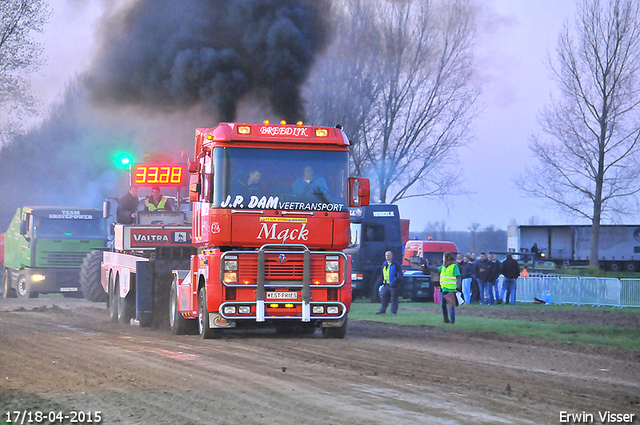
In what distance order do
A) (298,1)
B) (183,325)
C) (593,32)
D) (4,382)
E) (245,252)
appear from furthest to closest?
1. (593,32)
2. (298,1)
3. (183,325)
4. (245,252)
5. (4,382)

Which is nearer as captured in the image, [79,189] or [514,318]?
[514,318]

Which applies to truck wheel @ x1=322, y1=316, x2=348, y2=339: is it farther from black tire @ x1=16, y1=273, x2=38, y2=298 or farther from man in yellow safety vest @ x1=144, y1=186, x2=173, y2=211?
black tire @ x1=16, y1=273, x2=38, y2=298

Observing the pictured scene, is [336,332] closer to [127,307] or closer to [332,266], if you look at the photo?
[332,266]

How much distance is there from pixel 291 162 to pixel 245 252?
170 centimetres

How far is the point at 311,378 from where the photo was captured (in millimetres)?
9961

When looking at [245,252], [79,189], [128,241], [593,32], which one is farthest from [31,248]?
[79,189]

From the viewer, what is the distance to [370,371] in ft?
34.8

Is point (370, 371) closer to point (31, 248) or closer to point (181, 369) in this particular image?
point (181, 369)

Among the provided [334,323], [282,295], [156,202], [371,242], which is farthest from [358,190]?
[371,242]

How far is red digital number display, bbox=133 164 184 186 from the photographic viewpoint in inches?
730

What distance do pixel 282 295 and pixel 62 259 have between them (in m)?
18.4

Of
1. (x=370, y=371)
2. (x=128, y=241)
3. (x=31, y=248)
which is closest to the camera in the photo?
(x=370, y=371)

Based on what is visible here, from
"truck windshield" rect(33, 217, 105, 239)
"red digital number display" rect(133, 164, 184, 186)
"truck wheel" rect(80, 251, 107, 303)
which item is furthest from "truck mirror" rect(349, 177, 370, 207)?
"truck windshield" rect(33, 217, 105, 239)

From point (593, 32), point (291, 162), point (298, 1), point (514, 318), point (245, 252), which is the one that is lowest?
point (514, 318)
